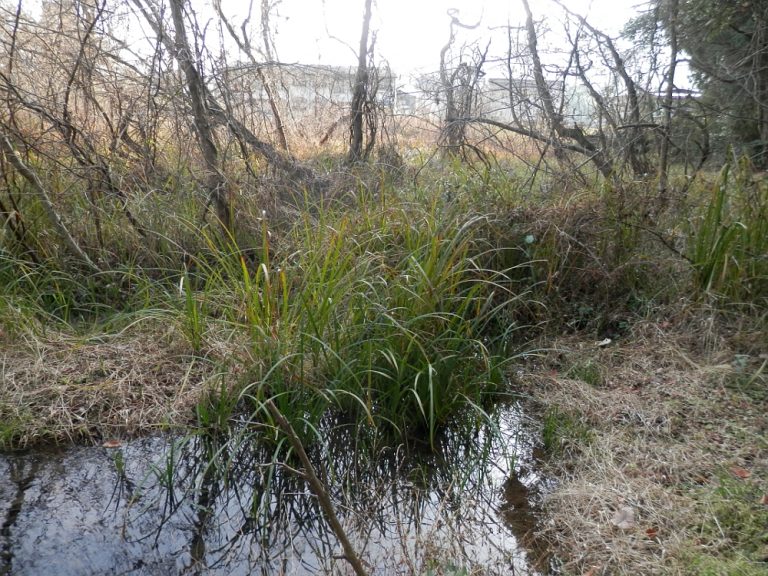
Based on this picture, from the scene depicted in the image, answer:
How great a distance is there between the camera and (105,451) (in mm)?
3225

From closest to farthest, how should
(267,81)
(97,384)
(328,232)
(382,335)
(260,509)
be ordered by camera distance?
(260,509) → (382,335) → (97,384) → (328,232) → (267,81)

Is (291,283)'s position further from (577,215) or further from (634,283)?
(634,283)

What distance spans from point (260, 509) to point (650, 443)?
1.79m

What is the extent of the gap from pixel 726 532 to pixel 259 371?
6.83ft

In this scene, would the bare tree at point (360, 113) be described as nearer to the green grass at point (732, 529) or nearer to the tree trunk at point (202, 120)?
the tree trunk at point (202, 120)

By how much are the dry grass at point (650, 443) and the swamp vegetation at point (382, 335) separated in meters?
0.01

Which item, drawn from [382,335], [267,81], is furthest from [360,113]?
[382,335]

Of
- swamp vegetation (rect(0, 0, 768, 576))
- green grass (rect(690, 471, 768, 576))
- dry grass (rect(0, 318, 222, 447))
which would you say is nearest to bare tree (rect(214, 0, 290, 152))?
swamp vegetation (rect(0, 0, 768, 576))

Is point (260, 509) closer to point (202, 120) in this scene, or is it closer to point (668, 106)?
point (202, 120)

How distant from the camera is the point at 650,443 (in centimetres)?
308

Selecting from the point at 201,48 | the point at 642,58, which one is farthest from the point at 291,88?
the point at 642,58

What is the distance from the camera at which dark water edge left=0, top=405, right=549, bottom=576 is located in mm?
2506

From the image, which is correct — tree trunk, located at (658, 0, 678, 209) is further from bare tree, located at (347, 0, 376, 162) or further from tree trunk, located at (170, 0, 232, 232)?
tree trunk, located at (170, 0, 232, 232)

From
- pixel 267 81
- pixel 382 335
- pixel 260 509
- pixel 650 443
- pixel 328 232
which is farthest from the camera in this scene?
pixel 267 81
